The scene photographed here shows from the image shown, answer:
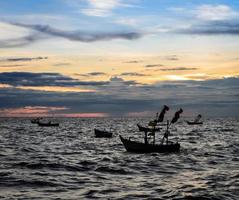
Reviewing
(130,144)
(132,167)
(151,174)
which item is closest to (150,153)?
(130,144)

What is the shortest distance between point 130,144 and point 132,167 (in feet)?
44.2

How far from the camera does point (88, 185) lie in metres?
28.2

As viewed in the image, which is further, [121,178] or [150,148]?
[150,148]

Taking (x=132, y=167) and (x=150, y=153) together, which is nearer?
(x=132, y=167)

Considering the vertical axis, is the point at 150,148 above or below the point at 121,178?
Result: above

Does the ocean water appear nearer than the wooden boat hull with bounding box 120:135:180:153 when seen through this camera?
Yes

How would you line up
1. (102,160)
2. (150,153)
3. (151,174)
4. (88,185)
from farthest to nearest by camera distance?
(150,153) → (102,160) → (151,174) → (88,185)

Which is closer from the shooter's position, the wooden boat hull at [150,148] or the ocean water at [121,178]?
the ocean water at [121,178]

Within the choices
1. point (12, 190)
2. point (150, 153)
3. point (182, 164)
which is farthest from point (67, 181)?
point (150, 153)

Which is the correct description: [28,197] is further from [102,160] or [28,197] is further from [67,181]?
[102,160]

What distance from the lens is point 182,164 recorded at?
3978 centimetres

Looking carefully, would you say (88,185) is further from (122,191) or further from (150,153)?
(150,153)

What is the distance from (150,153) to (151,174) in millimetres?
16574

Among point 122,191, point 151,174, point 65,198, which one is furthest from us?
point 151,174
